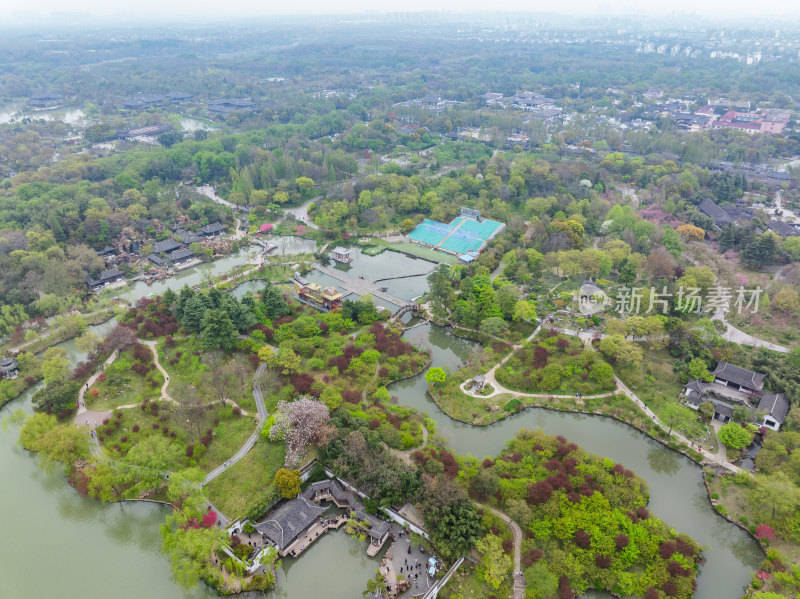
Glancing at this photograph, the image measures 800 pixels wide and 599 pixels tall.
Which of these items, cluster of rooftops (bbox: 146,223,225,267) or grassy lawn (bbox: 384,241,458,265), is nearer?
cluster of rooftops (bbox: 146,223,225,267)

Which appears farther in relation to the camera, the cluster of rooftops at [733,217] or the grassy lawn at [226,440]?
the cluster of rooftops at [733,217]

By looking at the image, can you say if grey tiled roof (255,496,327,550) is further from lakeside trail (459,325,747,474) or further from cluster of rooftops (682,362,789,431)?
cluster of rooftops (682,362,789,431)

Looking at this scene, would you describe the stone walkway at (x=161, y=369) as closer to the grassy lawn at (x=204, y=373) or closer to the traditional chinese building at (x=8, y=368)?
the grassy lawn at (x=204, y=373)

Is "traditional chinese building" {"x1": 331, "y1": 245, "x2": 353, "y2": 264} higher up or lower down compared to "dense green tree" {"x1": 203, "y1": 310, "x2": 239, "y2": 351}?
lower down

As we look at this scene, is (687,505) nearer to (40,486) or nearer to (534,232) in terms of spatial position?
(534,232)

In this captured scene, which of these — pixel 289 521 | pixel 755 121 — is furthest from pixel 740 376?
pixel 755 121

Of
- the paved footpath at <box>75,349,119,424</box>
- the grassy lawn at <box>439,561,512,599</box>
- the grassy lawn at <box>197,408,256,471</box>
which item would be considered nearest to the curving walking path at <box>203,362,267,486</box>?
the grassy lawn at <box>197,408,256,471</box>

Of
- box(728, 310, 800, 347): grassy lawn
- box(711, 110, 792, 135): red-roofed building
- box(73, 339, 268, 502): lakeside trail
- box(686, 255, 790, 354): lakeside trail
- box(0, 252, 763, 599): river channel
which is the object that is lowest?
box(0, 252, 763, 599): river channel

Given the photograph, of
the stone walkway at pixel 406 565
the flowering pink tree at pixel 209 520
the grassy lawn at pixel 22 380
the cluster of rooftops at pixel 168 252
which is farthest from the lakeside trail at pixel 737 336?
the grassy lawn at pixel 22 380
